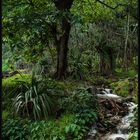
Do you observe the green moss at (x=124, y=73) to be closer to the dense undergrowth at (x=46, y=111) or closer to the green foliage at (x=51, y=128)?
the dense undergrowth at (x=46, y=111)

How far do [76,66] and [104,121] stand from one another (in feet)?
8.66

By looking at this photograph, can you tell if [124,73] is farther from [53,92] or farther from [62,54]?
[53,92]

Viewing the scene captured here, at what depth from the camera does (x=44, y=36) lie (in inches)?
272

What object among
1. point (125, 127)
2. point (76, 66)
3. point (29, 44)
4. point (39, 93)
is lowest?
point (125, 127)

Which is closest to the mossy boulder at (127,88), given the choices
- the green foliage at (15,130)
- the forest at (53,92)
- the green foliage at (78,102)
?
the forest at (53,92)

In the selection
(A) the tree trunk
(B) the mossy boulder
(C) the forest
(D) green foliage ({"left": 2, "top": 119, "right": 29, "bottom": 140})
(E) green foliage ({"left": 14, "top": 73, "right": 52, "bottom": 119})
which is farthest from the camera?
(B) the mossy boulder

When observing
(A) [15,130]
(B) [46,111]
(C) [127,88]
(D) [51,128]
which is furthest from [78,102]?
(C) [127,88]

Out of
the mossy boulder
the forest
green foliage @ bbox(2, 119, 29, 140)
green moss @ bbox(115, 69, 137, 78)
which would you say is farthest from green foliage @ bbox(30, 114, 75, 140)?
green moss @ bbox(115, 69, 137, 78)

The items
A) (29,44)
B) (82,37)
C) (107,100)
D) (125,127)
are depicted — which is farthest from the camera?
(82,37)

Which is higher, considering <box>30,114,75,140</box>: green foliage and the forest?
the forest

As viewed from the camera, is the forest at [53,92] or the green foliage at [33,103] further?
the green foliage at [33,103]

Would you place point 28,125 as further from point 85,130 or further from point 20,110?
point 85,130

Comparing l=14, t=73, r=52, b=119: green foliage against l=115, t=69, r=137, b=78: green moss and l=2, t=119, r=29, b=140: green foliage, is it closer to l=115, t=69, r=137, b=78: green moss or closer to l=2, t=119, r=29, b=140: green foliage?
l=2, t=119, r=29, b=140: green foliage

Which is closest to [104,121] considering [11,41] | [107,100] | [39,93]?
[107,100]
